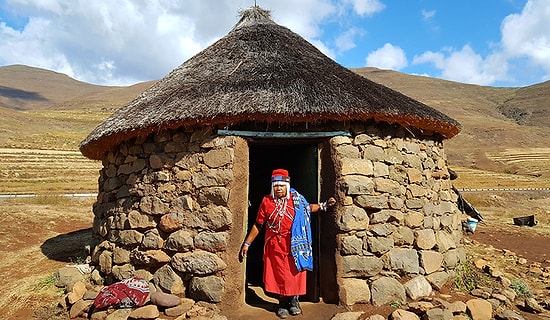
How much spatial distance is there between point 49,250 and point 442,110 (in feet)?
229

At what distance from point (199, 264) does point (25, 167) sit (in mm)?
25812

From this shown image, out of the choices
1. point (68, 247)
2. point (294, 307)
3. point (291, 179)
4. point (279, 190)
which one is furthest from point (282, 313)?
point (68, 247)

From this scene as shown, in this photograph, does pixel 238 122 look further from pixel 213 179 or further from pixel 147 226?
pixel 147 226

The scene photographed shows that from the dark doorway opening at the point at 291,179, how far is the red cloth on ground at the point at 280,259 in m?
0.51

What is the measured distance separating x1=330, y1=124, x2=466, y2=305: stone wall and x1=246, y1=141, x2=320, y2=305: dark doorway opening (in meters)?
0.43

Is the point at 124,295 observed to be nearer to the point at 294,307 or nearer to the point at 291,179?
the point at 294,307

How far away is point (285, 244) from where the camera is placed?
4.75m

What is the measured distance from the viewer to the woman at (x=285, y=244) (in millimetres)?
4684


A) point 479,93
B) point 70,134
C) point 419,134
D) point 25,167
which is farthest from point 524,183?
point 479,93

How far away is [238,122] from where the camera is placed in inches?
198

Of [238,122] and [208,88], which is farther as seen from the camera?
[208,88]

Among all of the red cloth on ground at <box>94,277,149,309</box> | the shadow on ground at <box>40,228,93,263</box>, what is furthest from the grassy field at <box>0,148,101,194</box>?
the red cloth on ground at <box>94,277,149,309</box>

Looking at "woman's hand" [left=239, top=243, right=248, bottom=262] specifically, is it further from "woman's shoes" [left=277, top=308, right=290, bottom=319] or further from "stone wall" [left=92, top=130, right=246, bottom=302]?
"woman's shoes" [left=277, top=308, right=290, bottom=319]

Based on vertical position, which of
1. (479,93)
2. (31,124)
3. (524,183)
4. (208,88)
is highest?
(479,93)
